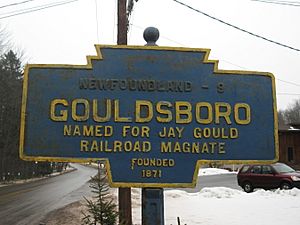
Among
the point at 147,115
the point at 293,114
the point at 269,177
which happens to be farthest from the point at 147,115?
the point at 293,114

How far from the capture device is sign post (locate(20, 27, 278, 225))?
3.67 m

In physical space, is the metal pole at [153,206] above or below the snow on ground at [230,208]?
above

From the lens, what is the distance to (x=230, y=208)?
1152 centimetres

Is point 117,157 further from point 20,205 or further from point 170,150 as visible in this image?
point 20,205

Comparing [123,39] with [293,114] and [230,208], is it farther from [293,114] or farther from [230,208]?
[293,114]

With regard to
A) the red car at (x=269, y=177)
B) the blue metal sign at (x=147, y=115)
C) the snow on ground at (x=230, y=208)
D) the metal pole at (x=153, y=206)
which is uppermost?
the blue metal sign at (x=147, y=115)

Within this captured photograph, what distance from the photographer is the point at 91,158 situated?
144 inches

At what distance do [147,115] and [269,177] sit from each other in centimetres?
1591

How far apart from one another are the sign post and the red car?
15.0 m

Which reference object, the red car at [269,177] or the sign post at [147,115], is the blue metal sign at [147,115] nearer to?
the sign post at [147,115]

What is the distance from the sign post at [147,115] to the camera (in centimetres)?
367

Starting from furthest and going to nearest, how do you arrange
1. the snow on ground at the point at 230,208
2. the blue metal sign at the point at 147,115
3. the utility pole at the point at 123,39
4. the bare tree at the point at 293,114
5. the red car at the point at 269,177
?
the bare tree at the point at 293,114 → the red car at the point at 269,177 → the snow on ground at the point at 230,208 → the utility pole at the point at 123,39 → the blue metal sign at the point at 147,115

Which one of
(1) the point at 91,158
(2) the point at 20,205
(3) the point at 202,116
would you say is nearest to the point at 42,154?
(1) the point at 91,158

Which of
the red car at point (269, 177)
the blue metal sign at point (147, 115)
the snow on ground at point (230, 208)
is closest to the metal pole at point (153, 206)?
the blue metal sign at point (147, 115)
